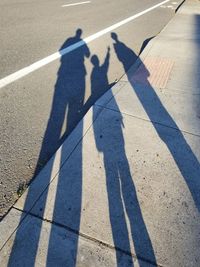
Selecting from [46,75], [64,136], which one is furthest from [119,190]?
[46,75]

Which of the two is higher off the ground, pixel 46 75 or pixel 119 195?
pixel 46 75

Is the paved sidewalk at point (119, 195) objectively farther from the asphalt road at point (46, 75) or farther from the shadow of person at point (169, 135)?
the asphalt road at point (46, 75)

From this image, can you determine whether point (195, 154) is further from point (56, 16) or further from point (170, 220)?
point (56, 16)

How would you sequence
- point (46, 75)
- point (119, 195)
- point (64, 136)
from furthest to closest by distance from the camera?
point (46, 75) → point (64, 136) → point (119, 195)

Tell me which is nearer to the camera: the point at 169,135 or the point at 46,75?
the point at 169,135

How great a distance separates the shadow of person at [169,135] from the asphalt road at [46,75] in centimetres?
65

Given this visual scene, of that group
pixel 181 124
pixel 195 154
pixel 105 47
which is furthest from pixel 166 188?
pixel 105 47

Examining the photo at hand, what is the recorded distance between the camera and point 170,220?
2.99 metres

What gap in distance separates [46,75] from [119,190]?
3.57 metres

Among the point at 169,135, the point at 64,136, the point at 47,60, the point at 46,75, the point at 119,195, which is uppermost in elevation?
the point at 47,60

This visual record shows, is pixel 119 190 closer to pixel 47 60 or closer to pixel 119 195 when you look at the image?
pixel 119 195

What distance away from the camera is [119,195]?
324 centimetres

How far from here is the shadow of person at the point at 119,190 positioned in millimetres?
2773

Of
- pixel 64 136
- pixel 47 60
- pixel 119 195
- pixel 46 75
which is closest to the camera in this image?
pixel 119 195
